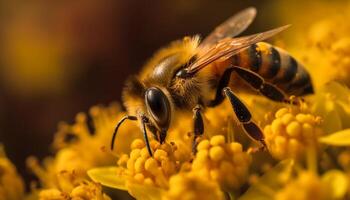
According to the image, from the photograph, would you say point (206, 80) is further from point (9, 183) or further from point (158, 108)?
point (9, 183)

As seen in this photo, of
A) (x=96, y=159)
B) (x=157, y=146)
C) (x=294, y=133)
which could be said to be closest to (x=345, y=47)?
(x=294, y=133)

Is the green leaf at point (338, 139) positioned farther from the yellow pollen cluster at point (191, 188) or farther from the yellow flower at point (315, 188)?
the yellow pollen cluster at point (191, 188)

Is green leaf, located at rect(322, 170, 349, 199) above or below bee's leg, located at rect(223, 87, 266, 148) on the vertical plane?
below

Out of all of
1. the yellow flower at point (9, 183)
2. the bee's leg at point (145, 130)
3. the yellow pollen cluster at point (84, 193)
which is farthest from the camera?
the yellow flower at point (9, 183)

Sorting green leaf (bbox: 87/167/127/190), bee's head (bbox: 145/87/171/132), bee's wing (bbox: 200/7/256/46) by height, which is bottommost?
green leaf (bbox: 87/167/127/190)

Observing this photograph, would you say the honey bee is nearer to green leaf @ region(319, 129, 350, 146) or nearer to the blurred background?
green leaf @ region(319, 129, 350, 146)

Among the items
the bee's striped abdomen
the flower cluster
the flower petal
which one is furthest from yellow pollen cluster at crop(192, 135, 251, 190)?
the bee's striped abdomen

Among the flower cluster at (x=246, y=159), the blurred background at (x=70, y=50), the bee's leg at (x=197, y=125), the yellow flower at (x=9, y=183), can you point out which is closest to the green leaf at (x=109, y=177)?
the flower cluster at (x=246, y=159)
